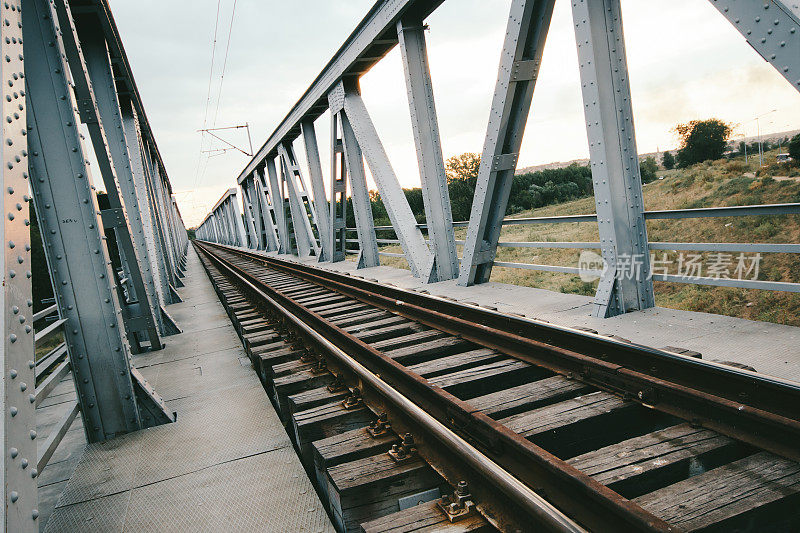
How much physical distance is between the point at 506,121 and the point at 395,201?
3.48m

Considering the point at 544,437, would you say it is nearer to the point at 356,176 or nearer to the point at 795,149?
the point at 356,176

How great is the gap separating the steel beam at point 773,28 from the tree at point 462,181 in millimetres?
27221

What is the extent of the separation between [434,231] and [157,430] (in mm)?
5768

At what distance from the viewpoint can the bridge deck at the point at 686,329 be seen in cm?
338

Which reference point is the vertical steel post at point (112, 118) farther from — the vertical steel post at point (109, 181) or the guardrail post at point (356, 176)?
the guardrail post at point (356, 176)

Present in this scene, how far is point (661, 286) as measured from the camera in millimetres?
17125

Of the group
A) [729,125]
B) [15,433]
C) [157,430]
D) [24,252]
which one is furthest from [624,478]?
[729,125]

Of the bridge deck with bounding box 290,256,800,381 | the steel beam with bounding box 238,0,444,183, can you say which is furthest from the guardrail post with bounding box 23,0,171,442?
the steel beam with bounding box 238,0,444,183

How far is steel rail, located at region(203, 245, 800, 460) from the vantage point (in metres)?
2.10

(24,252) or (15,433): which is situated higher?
(24,252)

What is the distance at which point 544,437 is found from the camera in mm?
2445

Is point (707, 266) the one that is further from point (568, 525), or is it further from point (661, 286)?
point (568, 525)

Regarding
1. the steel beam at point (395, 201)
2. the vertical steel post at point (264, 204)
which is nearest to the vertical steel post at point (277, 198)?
the vertical steel post at point (264, 204)

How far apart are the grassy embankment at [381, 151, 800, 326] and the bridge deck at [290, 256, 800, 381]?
7983mm
